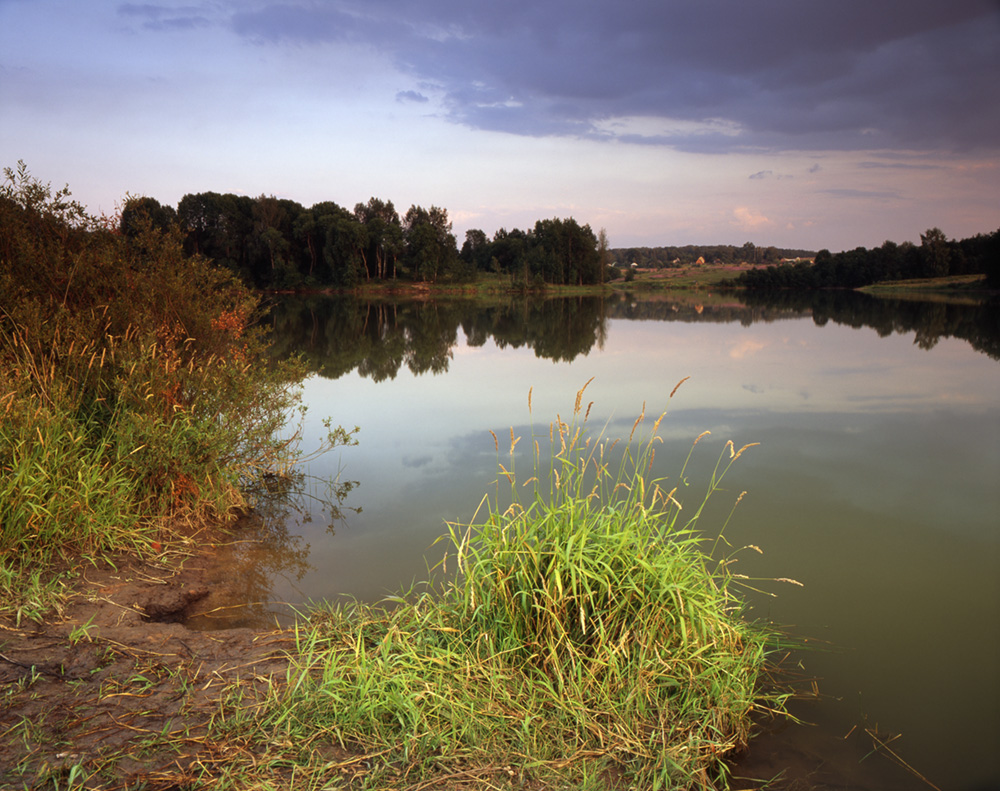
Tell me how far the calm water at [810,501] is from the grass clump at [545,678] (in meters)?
0.46

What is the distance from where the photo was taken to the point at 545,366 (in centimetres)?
1780

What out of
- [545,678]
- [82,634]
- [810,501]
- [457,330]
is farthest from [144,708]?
[457,330]

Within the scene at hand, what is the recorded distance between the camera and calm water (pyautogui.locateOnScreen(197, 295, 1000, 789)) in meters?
3.70

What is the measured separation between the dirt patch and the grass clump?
379 millimetres

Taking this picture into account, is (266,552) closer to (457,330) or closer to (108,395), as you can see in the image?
(108,395)

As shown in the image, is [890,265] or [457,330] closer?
[457,330]

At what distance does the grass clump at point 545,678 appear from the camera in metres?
2.83

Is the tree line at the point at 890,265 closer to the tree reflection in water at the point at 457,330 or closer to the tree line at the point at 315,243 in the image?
the tree reflection in water at the point at 457,330

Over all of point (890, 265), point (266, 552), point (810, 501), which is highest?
point (890, 265)

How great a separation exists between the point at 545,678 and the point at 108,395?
5417 mm

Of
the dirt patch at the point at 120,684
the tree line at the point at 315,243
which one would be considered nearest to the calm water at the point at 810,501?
the dirt patch at the point at 120,684

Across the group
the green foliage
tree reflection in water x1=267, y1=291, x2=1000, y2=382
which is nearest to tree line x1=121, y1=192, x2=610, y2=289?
tree reflection in water x1=267, y1=291, x2=1000, y2=382

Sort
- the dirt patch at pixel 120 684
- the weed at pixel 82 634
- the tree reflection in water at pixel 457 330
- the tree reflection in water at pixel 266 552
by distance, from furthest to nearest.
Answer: the tree reflection in water at pixel 457 330
the tree reflection in water at pixel 266 552
the weed at pixel 82 634
the dirt patch at pixel 120 684

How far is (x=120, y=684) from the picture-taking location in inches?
127
